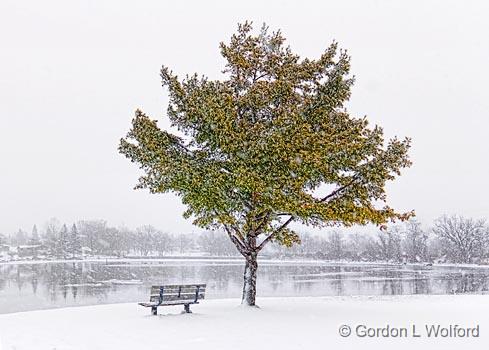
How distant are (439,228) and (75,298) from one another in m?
111

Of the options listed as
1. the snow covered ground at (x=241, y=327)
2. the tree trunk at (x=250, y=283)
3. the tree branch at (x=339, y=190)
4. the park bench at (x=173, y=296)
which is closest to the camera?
the snow covered ground at (x=241, y=327)

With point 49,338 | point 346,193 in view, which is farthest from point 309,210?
point 49,338

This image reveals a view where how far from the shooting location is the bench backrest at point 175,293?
1644 cm

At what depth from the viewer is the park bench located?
53.8 feet

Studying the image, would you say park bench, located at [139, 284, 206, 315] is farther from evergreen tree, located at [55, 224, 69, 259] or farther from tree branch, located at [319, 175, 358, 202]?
evergreen tree, located at [55, 224, 69, 259]

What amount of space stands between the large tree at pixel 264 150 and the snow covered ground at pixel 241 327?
3122mm

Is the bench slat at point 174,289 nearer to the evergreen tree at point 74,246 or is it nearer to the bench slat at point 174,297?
the bench slat at point 174,297

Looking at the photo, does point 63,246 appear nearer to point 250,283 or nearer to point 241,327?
point 250,283

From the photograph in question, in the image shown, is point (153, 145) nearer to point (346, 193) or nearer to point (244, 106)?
point (244, 106)

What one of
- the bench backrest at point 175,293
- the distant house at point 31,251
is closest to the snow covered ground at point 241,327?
the bench backrest at point 175,293

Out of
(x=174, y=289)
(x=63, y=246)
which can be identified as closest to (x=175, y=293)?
(x=174, y=289)

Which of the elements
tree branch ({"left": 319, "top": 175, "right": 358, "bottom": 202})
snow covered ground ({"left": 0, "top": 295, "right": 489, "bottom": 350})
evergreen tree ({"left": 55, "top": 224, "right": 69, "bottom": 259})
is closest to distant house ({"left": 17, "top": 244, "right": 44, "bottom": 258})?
evergreen tree ({"left": 55, "top": 224, "right": 69, "bottom": 259})

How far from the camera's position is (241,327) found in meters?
13.6

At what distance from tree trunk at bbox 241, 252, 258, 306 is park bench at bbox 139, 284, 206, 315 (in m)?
2.02
